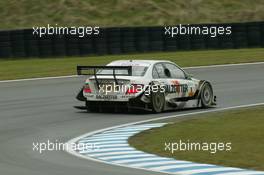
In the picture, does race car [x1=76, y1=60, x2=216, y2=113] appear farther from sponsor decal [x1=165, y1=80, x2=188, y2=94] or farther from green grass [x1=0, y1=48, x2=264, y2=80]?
green grass [x1=0, y1=48, x2=264, y2=80]

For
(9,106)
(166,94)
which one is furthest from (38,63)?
(166,94)

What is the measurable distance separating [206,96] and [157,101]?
6.06 ft

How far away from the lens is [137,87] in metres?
Result: 16.8

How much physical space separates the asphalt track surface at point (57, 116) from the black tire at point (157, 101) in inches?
8.9

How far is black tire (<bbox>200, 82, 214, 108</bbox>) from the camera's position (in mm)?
18469

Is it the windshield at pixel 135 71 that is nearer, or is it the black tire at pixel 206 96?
the windshield at pixel 135 71

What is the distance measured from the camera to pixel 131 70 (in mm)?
16656

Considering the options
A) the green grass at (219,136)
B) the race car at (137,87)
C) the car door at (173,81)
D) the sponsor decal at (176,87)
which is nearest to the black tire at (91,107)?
the race car at (137,87)

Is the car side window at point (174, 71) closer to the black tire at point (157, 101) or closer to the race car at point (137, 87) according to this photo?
the race car at point (137, 87)

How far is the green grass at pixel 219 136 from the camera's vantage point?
1066 centimetres

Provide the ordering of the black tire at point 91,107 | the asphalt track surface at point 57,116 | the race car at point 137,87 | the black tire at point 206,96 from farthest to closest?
the black tire at point 206,96, the black tire at point 91,107, the race car at point 137,87, the asphalt track surface at point 57,116

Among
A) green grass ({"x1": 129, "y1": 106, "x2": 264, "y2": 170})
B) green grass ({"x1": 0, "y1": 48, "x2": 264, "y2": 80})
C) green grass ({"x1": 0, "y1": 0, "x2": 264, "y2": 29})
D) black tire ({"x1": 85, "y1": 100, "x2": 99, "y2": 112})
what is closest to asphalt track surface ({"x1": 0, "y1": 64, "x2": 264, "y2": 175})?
black tire ({"x1": 85, "y1": 100, "x2": 99, "y2": 112})

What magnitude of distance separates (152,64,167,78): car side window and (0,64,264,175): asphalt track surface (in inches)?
34.0

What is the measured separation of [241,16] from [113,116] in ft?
91.4
